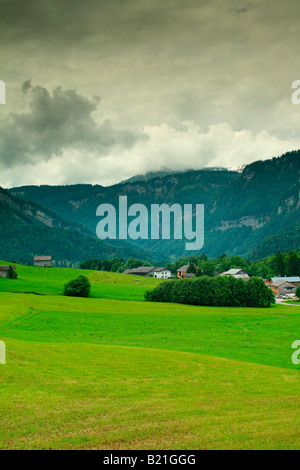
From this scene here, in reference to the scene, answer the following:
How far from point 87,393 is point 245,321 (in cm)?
5082

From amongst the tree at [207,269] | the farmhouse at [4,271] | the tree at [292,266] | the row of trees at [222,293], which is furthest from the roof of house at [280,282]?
the farmhouse at [4,271]

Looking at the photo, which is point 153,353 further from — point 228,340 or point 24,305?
point 24,305

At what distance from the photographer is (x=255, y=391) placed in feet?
70.9

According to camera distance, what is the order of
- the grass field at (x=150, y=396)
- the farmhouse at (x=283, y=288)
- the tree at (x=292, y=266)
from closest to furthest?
the grass field at (x=150, y=396) < the farmhouse at (x=283, y=288) < the tree at (x=292, y=266)

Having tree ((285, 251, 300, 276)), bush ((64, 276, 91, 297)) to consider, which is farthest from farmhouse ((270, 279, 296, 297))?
bush ((64, 276, 91, 297))

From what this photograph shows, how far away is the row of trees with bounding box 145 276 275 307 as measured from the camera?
98.0 meters

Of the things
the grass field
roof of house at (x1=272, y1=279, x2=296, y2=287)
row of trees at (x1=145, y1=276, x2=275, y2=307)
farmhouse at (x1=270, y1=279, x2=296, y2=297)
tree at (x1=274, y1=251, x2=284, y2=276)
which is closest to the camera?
the grass field

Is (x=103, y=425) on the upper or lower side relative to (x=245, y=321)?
upper

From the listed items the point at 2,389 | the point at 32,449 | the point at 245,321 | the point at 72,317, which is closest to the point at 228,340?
the point at 245,321

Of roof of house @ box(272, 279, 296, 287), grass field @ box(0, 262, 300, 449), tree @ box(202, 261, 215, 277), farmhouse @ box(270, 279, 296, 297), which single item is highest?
tree @ box(202, 261, 215, 277)

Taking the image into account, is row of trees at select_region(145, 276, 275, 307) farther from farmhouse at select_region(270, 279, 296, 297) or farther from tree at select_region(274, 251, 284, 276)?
tree at select_region(274, 251, 284, 276)

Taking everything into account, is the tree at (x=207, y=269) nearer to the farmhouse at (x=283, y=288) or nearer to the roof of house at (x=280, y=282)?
the roof of house at (x=280, y=282)

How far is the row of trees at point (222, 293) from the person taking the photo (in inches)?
3858
